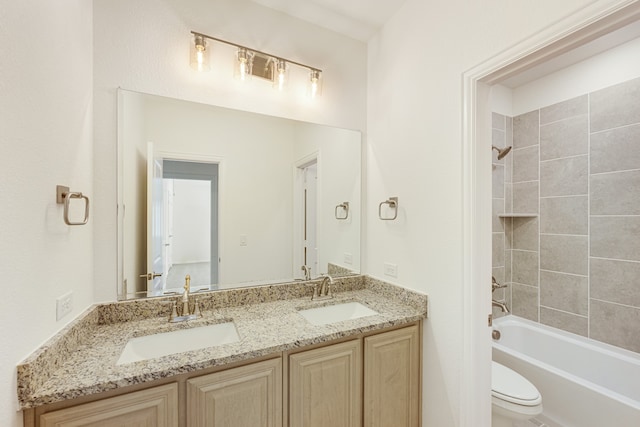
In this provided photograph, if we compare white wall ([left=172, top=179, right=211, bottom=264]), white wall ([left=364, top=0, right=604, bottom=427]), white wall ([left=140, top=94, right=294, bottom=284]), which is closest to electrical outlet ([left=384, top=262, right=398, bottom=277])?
white wall ([left=364, top=0, right=604, bottom=427])

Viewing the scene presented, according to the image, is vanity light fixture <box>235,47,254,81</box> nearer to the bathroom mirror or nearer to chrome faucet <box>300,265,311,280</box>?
the bathroom mirror

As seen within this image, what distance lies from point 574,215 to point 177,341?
3.04 meters

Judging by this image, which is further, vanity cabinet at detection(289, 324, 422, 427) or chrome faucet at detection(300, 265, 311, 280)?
chrome faucet at detection(300, 265, 311, 280)

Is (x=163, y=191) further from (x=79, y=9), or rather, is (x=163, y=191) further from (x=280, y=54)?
(x=280, y=54)

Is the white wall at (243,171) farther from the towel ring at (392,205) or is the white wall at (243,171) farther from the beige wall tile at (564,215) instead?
the beige wall tile at (564,215)

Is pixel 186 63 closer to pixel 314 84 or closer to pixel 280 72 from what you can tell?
pixel 280 72

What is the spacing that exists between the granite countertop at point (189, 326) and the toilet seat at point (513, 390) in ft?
2.14

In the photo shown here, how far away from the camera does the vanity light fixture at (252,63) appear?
1448mm

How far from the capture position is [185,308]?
1.39m

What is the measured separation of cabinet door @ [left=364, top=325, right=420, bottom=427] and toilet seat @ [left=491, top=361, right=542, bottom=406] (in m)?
0.49

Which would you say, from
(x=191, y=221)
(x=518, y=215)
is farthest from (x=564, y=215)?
(x=191, y=221)

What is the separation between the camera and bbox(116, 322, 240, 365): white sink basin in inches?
46.0

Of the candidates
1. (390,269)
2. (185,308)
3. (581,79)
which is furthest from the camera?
(581,79)

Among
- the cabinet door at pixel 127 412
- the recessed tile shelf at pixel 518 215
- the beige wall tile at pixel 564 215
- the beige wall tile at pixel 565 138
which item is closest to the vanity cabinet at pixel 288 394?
the cabinet door at pixel 127 412
